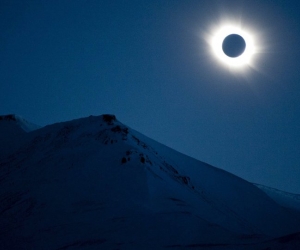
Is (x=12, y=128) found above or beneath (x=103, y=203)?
above

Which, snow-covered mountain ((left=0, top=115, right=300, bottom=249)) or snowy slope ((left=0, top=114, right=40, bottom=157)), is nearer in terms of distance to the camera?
snow-covered mountain ((left=0, top=115, right=300, bottom=249))

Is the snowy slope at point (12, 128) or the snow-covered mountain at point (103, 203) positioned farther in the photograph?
the snowy slope at point (12, 128)

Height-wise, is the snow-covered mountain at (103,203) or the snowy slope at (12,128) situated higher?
the snowy slope at (12,128)

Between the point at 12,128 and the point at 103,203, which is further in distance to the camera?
the point at 12,128

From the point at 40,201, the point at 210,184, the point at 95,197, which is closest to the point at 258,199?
the point at 210,184

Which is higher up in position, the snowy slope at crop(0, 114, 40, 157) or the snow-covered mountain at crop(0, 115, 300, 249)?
the snowy slope at crop(0, 114, 40, 157)

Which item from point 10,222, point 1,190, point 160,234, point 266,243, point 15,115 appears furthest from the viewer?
point 15,115

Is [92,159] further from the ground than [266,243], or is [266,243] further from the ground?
[92,159]

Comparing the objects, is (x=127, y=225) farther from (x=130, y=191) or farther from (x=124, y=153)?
(x=124, y=153)
